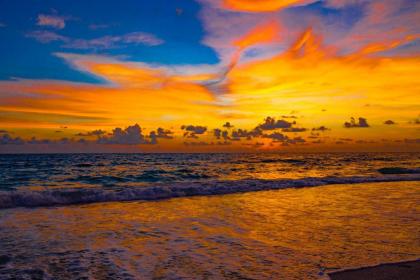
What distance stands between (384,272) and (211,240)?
419 centimetres

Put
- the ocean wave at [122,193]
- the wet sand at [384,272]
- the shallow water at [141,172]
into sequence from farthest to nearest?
the shallow water at [141,172] < the ocean wave at [122,193] < the wet sand at [384,272]

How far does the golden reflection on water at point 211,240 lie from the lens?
7078mm

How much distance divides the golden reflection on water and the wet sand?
337 millimetres

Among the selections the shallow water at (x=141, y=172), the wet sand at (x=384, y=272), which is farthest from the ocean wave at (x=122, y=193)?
the wet sand at (x=384, y=272)

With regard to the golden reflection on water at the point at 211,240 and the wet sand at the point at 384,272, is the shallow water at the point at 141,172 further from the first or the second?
the wet sand at the point at 384,272

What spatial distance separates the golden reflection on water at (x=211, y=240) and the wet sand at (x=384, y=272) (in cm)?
34

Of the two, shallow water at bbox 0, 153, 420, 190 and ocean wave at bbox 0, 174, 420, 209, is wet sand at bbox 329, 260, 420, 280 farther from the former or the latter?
shallow water at bbox 0, 153, 420, 190

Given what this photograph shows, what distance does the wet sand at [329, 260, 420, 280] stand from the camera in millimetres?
6297

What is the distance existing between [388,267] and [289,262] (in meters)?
1.83

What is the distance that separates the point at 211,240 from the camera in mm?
9344

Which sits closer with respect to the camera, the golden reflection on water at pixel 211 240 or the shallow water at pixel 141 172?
the golden reflection on water at pixel 211 240

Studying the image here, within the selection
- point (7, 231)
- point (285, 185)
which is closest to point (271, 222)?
point (7, 231)

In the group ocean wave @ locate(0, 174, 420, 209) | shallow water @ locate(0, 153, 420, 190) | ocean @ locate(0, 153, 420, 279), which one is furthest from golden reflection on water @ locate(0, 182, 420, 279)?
shallow water @ locate(0, 153, 420, 190)

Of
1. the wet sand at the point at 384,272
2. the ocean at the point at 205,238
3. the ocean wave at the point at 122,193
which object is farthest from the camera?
the ocean wave at the point at 122,193
